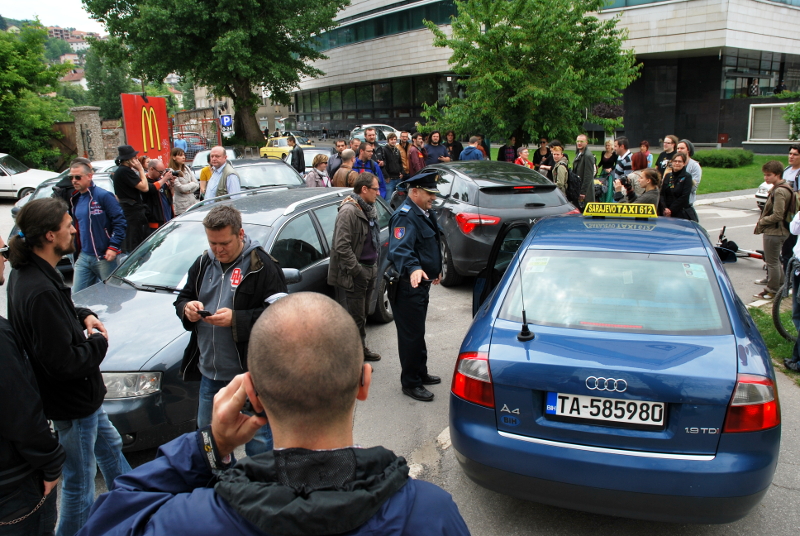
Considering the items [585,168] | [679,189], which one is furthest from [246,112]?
[679,189]

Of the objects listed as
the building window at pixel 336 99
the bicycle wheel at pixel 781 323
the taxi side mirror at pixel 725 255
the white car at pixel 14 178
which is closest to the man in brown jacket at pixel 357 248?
the taxi side mirror at pixel 725 255

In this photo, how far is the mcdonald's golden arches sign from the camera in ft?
37.6

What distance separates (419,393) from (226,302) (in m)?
2.16

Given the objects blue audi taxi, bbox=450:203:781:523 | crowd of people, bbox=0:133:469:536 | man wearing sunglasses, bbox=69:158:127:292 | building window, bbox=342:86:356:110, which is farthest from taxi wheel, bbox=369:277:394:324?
building window, bbox=342:86:356:110

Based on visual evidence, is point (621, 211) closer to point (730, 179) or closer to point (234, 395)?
point (234, 395)

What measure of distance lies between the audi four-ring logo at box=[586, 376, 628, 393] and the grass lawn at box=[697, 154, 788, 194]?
15.7m

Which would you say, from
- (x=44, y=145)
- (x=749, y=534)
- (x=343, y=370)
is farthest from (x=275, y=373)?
(x=44, y=145)

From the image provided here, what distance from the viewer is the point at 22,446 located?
87.8 inches

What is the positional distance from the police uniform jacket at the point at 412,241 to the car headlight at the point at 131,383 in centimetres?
197

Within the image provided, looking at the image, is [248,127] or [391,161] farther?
[248,127]

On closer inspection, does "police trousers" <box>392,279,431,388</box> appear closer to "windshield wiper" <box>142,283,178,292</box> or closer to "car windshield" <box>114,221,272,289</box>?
"car windshield" <box>114,221,272,289</box>

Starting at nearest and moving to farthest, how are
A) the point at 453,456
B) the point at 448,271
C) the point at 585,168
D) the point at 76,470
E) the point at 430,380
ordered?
the point at 76,470, the point at 453,456, the point at 430,380, the point at 448,271, the point at 585,168

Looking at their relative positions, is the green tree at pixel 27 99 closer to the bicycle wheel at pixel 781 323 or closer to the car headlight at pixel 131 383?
the car headlight at pixel 131 383

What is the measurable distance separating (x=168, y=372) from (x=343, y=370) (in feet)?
9.53
